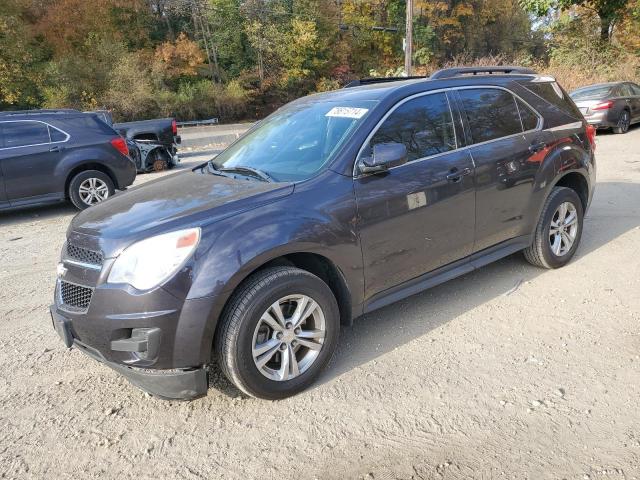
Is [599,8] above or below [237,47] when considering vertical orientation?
above

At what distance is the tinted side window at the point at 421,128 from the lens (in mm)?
3499

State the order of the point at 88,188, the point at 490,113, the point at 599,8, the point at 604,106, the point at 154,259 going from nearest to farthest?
the point at 154,259, the point at 490,113, the point at 88,188, the point at 604,106, the point at 599,8

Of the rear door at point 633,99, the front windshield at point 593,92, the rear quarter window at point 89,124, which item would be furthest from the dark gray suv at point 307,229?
the rear door at point 633,99

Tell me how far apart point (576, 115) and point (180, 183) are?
12.5 ft

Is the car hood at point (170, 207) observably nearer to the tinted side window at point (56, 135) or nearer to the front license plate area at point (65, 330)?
the front license plate area at point (65, 330)

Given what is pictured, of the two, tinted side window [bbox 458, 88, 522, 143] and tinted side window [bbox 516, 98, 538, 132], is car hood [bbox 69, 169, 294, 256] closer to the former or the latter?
tinted side window [bbox 458, 88, 522, 143]

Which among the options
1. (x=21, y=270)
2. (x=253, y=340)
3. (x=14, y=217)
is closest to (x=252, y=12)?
(x=14, y=217)

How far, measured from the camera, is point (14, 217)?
339 inches

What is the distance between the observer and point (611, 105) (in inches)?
566

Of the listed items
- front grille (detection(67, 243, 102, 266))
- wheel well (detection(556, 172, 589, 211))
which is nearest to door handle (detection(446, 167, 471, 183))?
wheel well (detection(556, 172, 589, 211))

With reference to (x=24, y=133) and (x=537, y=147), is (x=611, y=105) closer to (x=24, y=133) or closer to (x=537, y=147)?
(x=537, y=147)

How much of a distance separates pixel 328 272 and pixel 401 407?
3.03ft

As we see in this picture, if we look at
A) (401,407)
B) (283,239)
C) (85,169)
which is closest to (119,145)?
(85,169)

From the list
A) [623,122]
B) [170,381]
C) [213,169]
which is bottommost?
[623,122]
